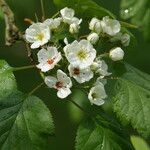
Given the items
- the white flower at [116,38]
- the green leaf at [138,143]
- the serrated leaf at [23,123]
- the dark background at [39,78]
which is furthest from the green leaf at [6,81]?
the dark background at [39,78]

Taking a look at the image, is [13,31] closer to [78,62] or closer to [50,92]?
[78,62]

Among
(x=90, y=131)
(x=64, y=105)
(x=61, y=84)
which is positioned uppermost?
(x=61, y=84)

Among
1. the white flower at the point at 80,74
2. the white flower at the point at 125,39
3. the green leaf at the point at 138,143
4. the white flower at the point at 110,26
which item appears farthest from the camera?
the green leaf at the point at 138,143

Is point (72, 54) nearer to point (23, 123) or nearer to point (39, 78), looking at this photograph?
point (23, 123)

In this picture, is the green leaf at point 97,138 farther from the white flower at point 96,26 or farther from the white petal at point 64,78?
the white flower at point 96,26

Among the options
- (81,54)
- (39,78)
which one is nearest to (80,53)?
(81,54)

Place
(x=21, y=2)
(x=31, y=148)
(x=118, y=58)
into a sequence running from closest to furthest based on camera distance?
(x=31, y=148) → (x=118, y=58) → (x=21, y=2)

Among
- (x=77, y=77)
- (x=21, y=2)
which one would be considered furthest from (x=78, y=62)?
(x=21, y=2)
